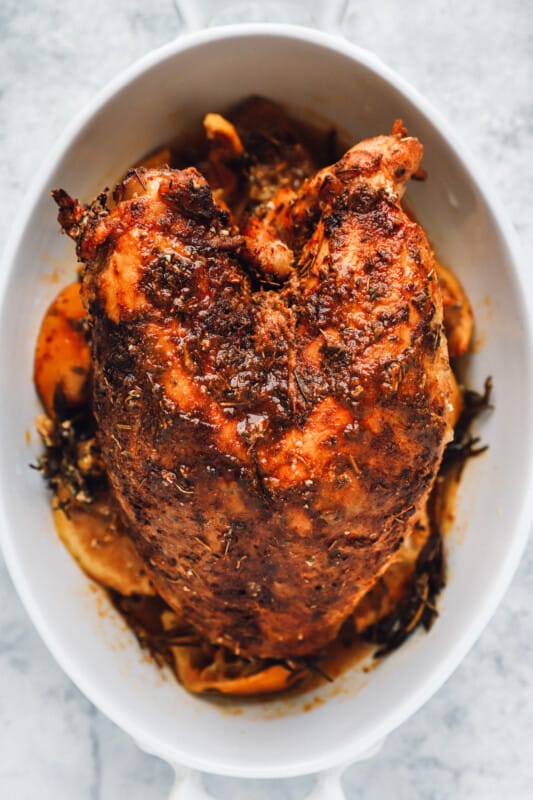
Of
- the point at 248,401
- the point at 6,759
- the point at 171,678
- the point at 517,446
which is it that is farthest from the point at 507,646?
the point at 6,759

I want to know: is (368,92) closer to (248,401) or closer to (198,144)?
(198,144)

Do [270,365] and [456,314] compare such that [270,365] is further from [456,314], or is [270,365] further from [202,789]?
[202,789]

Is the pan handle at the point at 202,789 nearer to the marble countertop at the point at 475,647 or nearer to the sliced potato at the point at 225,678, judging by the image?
the sliced potato at the point at 225,678

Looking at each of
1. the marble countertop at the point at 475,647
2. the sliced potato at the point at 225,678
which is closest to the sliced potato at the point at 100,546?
the sliced potato at the point at 225,678

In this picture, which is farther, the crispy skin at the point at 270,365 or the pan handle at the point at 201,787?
the pan handle at the point at 201,787

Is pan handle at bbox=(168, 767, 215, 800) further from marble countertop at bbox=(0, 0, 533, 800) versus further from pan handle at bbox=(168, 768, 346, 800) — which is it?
marble countertop at bbox=(0, 0, 533, 800)

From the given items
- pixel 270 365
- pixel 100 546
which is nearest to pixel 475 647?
pixel 100 546

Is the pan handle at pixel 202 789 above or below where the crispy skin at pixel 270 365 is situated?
below
